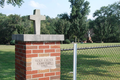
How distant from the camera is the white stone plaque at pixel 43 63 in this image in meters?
2.20

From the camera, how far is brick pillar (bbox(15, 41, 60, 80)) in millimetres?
2164

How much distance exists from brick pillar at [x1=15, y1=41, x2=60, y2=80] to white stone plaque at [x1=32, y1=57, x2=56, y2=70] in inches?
2.0

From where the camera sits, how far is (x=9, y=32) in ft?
118

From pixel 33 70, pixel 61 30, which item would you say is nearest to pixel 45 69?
pixel 33 70

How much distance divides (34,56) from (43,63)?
199 mm

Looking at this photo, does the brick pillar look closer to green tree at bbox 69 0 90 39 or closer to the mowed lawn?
the mowed lawn

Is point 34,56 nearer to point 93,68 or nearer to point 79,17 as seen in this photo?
point 93,68

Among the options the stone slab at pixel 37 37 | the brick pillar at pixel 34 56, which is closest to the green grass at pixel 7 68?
the brick pillar at pixel 34 56

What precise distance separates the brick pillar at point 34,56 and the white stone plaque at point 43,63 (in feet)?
0.16

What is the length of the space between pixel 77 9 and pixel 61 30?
872 centimetres

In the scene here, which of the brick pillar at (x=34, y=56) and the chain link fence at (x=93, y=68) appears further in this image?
the chain link fence at (x=93, y=68)

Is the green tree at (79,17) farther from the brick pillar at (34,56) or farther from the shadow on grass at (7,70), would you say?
the brick pillar at (34,56)

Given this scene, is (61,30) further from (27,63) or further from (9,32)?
(27,63)

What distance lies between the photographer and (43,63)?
2.26 m
